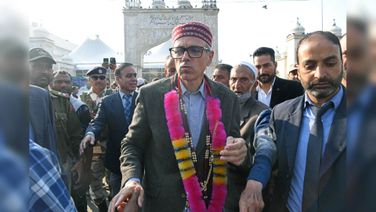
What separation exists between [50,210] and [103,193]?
3899 mm

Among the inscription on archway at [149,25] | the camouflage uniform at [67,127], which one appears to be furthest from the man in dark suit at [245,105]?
the inscription on archway at [149,25]

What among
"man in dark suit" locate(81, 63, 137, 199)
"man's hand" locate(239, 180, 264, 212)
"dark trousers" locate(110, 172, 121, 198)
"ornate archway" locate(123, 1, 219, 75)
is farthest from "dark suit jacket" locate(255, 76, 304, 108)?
"ornate archway" locate(123, 1, 219, 75)

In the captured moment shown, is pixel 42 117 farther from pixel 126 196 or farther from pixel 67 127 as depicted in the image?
pixel 67 127

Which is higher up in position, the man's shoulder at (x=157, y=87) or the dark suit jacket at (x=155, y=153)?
the man's shoulder at (x=157, y=87)

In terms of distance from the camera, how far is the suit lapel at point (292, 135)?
4.88ft

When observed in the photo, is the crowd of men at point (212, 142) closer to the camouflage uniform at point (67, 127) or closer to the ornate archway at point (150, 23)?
the camouflage uniform at point (67, 127)

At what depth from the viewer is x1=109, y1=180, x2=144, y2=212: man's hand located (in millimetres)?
1450

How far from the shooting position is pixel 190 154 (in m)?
1.89

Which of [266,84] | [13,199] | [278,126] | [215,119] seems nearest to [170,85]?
[215,119]

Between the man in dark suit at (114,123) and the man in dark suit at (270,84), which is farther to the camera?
the man in dark suit at (270,84)

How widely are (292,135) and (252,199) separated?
34 centimetres

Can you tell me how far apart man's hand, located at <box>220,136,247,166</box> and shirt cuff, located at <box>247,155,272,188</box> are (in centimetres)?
7

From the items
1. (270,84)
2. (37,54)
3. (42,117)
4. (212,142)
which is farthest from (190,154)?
(270,84)

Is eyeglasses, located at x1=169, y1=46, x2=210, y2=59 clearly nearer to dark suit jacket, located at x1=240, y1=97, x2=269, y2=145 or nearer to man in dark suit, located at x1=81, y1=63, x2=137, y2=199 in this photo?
dark suit jacket, located at x1=240, y1=97, x2=269, y2=145
